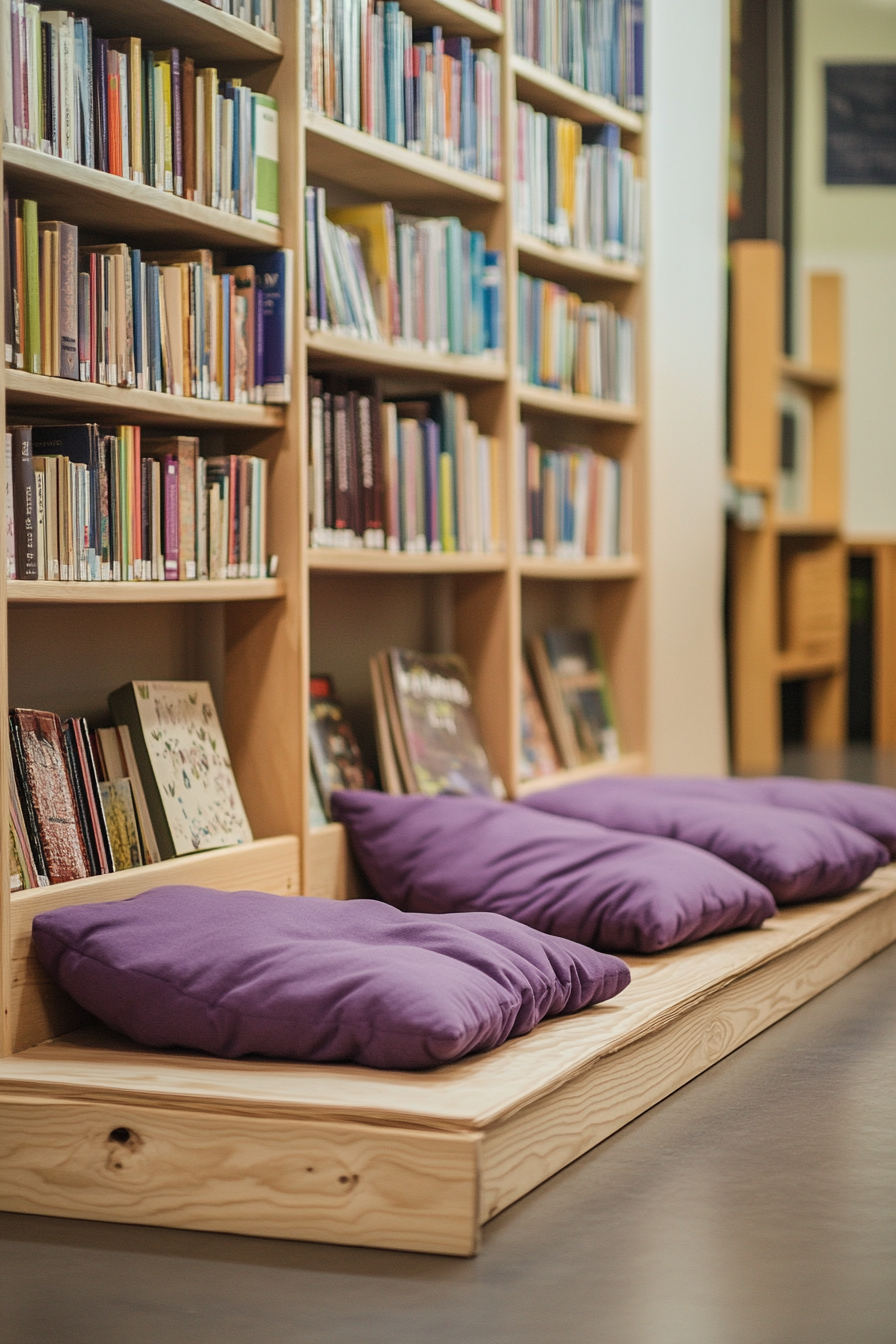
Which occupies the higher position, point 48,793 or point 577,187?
point 577,187

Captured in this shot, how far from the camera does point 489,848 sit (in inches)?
121

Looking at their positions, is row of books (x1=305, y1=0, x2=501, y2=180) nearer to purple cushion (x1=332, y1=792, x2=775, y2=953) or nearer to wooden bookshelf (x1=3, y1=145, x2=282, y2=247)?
wooden bookshelf (x1=3, y1=145, x2=282, y2=247)

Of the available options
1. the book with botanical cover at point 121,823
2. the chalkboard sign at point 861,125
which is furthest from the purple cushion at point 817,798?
the chalkboard sign at point 861,125

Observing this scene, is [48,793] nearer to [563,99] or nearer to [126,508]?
[126,508]

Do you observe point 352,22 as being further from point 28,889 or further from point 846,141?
point 846,141

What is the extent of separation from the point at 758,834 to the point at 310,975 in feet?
4.50

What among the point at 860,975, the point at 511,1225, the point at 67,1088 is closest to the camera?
the point at 511,1225

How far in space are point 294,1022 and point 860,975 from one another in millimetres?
1540

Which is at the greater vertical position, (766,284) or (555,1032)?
(766,284)

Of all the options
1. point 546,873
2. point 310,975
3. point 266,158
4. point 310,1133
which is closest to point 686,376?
point 266,158

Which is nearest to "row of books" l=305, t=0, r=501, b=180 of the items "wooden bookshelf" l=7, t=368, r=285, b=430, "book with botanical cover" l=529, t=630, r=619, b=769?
"wooden bookshelf" l=7, t=368, r=285, b=430

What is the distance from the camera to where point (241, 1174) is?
1.95 metres

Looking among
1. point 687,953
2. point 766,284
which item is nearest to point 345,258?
point 687,953

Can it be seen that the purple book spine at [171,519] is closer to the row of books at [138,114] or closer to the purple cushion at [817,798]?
the row of books at [138,114]
